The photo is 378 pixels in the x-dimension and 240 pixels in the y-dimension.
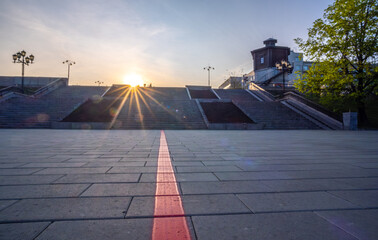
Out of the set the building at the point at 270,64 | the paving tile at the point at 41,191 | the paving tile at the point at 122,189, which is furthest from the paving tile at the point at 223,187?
the building at the point at 270,64

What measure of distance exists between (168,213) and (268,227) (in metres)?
0.98

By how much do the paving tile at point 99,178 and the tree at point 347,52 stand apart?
19.6 m

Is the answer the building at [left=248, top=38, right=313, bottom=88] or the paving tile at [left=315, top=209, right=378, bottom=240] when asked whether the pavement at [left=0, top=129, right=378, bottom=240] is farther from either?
the building at [left=248, top=38, right=313, bottom=88]

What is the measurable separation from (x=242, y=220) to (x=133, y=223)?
105cm

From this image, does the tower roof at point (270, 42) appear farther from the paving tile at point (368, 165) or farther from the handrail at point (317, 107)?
the paving tile at point (368, 165)

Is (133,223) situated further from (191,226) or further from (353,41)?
(353,41)

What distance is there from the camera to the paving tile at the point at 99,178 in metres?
3.34

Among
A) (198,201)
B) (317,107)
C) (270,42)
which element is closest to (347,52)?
(317,107)

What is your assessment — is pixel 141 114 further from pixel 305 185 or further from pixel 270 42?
pixel 270 42

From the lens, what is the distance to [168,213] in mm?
2176

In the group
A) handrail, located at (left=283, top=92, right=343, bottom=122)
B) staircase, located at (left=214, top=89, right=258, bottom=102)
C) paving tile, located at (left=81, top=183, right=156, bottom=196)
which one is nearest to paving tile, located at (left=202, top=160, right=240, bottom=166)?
paving tile, located at (left=81, top=183, right=156, bottom=196)

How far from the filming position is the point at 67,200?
99.7 inches

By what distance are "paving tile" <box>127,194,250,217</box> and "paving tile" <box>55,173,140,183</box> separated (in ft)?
3.09

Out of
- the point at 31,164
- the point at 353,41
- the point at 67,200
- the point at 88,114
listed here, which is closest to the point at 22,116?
the point at 88,114
